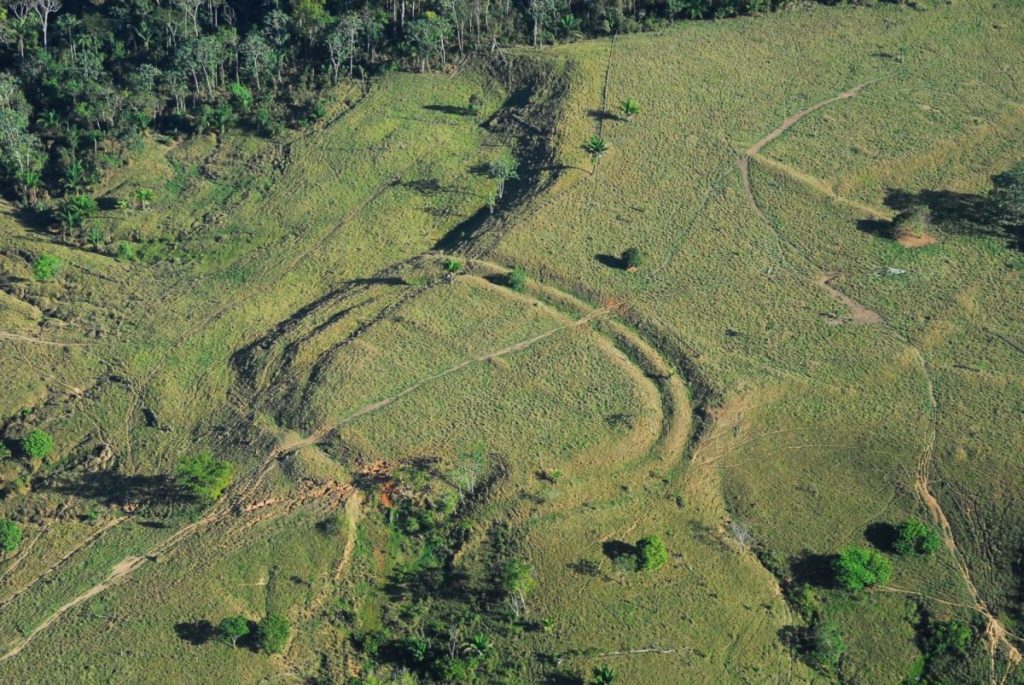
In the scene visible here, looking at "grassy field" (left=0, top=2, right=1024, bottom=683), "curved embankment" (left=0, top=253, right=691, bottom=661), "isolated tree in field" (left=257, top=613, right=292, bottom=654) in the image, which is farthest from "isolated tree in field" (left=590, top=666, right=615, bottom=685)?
"isolated tree in field" (left=257, top=613, right=292, bottom=654)

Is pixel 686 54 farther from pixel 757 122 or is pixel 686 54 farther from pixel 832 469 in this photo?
pixel 832 469

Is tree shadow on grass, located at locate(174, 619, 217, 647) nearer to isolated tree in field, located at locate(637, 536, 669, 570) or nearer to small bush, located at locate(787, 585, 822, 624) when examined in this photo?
isolated tree in field, located at locate(637, 536, 669, 570)

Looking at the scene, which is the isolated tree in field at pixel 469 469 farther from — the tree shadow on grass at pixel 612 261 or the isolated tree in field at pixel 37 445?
the isolated tree in field at pixel 37 445

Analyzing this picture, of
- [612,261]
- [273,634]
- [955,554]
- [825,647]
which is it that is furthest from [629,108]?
[273,634]

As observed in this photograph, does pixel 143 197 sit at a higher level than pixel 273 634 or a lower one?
higher

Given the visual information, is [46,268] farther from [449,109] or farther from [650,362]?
[650,362]

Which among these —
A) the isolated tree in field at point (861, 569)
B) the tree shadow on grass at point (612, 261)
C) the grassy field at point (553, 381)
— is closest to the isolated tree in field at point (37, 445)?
the grassy field at point (553, 381)

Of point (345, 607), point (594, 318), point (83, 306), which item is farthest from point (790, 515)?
point (83, 306)
